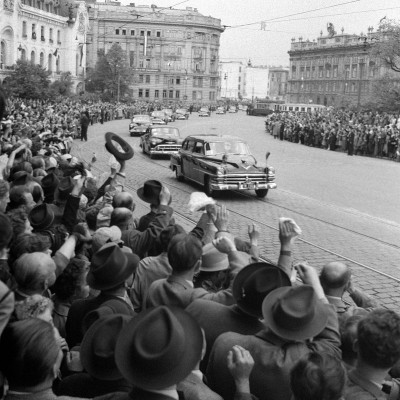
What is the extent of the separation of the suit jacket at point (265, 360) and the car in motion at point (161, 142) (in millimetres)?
23530

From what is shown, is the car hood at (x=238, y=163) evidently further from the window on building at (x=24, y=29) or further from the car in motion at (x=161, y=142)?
the window on building at (x=24, y=29)

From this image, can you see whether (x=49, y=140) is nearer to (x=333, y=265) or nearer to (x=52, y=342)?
(x=333, y=265)

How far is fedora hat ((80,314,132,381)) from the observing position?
3.04 meters

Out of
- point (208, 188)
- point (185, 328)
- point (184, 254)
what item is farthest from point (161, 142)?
point (185, 328)

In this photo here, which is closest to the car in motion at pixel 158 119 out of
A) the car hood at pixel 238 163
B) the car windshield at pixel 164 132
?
the car windshield at pixel 164 132

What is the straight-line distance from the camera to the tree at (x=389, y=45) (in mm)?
48969

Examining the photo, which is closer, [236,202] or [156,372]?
[156,372]

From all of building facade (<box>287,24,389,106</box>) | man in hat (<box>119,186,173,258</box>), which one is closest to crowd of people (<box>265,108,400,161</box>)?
man in hat (<box>119,186,173,258</box>)

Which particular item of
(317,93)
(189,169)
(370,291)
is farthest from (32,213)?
(317,93)

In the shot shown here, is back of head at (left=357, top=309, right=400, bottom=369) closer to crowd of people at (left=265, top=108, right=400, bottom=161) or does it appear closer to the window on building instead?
crowd of people at (left=265, top=108, right=400, bottom=161)

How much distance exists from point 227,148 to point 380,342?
15.0 m

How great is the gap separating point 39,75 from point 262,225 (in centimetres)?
4712

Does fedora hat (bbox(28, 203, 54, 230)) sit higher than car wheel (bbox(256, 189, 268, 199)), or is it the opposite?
fedora hat (bbox(28, 203, 54, 230))

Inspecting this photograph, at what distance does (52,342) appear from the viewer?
107 inches
